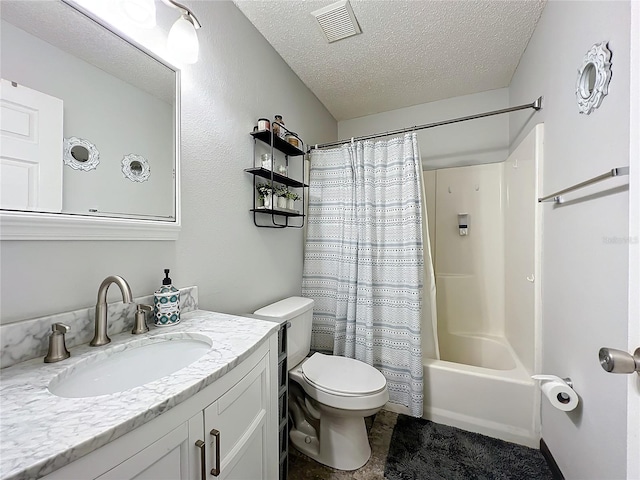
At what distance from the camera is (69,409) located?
494 mm

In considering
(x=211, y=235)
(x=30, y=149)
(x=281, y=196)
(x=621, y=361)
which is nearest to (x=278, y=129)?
(x=281, y=196)

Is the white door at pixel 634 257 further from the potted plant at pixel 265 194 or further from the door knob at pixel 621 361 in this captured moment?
the potted plant at pixel 265 194

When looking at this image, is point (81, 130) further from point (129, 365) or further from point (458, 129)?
point (458, 129)

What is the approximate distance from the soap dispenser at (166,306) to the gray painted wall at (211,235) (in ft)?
0.26

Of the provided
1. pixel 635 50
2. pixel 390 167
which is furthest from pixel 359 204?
pixel 635 50

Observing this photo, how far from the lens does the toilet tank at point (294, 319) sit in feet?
4.78

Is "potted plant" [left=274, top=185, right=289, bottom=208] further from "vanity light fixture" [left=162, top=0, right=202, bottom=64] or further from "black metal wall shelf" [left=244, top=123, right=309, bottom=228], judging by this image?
"vanity light fixture" [left=162, top=0, right=202, bottom=64]

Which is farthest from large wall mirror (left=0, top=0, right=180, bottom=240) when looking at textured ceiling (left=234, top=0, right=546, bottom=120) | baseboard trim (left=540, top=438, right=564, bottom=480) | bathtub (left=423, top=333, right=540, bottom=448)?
baseboard trim (left=540, top=438, right=564, bottom=480)

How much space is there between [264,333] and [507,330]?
207cm

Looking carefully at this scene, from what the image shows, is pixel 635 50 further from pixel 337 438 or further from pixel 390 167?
pixel 337 438

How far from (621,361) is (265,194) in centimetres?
149

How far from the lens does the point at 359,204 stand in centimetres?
192

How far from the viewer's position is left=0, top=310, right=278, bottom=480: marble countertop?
383 millimetres

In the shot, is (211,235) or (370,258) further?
(370,258)
